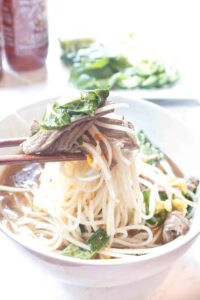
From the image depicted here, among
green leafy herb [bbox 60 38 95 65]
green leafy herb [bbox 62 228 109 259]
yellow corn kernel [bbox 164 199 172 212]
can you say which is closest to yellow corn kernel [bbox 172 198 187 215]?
yellow corn kernel [bbox 164 199 172 212]

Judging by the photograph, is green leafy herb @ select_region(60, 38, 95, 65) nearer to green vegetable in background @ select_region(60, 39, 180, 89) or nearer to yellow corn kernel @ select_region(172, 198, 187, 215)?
green vegetable in background @ select_region(60, 39, 180, 89)

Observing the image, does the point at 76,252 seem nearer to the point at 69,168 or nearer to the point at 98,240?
the point at 98,240

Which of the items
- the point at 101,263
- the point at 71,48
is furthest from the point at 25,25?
the point at 101,263

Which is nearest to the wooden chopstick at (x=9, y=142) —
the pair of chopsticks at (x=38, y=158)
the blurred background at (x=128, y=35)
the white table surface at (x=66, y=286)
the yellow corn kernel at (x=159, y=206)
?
the pair of chopsticks at (x=38, y=158)

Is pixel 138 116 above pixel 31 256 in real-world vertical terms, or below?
above

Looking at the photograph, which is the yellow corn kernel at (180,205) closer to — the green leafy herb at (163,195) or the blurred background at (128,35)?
the green leafy herb at (163,195)

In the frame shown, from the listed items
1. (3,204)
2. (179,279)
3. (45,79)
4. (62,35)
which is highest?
(62,35)

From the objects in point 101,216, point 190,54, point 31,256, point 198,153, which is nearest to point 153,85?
point 190,54

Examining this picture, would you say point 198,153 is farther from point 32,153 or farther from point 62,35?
point 62,35
